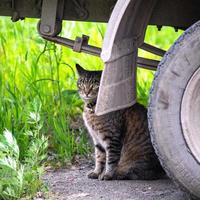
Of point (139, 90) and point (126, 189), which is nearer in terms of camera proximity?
point (126, 189)

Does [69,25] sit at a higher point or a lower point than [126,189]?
higher

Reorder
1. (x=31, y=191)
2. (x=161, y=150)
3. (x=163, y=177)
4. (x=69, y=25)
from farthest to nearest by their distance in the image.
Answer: (x=69, y=25) < (x=163, y=177) < (x=31, y=191) < (x=161, y=150)

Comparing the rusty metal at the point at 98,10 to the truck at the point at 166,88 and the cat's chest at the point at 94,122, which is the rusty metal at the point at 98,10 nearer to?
the truck at the point at 166,88

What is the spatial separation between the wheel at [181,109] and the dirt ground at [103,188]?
580 mm

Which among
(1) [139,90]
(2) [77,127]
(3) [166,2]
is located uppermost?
(3) [166,2]

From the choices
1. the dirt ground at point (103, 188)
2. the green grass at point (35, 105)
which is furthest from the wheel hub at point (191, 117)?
the green grass at point (35, 105)

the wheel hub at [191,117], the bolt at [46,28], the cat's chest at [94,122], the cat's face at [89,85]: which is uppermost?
the bolt at [46,28]

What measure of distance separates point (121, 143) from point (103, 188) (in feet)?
1.87

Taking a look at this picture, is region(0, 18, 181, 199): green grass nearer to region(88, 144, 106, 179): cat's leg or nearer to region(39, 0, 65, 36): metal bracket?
region(88, 144, 106, 179): cat's leg

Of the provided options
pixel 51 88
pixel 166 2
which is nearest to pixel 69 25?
→ pixel 51 88

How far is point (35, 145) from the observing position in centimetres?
481

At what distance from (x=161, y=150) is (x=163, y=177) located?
125 centimetres

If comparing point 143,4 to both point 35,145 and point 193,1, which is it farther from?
point 35,145

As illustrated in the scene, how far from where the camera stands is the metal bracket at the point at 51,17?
4852 millimetres
